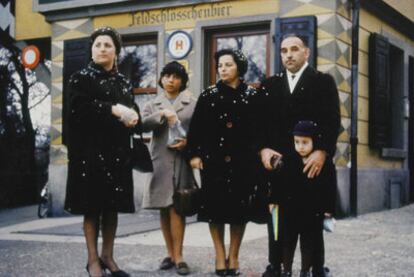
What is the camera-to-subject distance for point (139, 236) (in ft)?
25.0

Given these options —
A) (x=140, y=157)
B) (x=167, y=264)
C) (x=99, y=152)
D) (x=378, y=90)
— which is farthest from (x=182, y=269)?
(x=378, y=90)

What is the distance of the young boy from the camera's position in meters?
4.32

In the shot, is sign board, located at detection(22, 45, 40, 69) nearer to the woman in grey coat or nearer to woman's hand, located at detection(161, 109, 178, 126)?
the woman in grey coat

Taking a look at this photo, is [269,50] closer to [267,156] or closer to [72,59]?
[72,59]

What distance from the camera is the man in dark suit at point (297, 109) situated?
4.42m

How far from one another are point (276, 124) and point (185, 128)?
1085 millimetres

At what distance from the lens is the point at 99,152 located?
4680mm

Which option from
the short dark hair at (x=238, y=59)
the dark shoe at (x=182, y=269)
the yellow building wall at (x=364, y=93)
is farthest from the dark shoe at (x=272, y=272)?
the yellow building wall at (x=364, y=93)

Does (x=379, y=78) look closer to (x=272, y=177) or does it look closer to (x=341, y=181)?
(x=341, y=181)

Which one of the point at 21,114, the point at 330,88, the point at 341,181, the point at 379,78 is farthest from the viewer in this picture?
the point at 21,114

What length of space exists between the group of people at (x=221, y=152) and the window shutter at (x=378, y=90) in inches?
238

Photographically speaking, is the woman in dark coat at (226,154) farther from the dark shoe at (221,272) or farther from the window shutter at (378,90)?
the window shutter at (378,90)

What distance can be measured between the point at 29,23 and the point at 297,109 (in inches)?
376

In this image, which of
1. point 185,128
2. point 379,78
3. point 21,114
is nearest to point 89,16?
point 379,78
